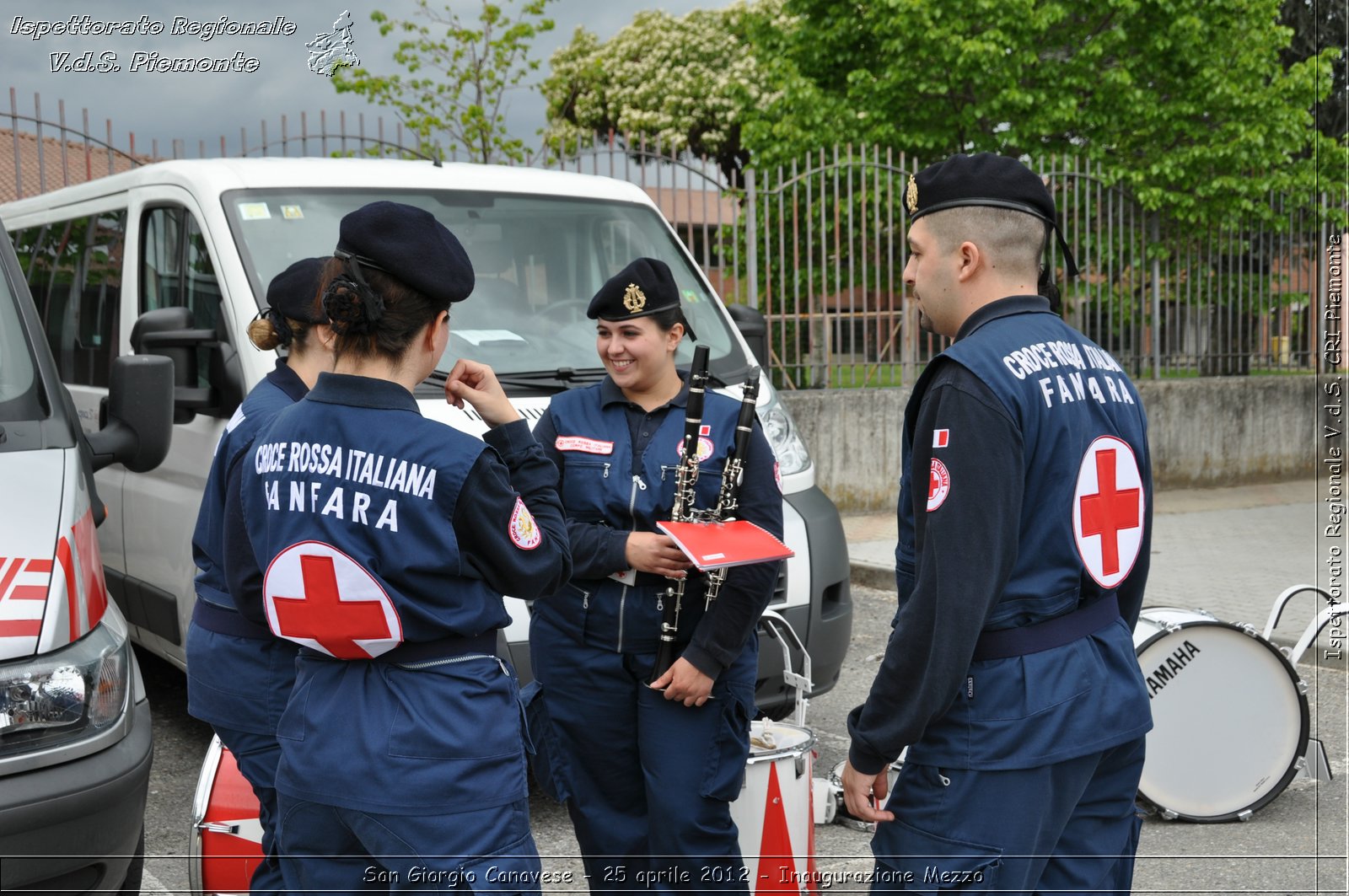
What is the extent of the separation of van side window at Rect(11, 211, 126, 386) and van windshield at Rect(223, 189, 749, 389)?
1.20 meters

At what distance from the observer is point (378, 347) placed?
2279mm

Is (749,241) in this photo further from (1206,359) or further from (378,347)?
(378,347)

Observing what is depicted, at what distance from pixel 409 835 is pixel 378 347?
0.87 meters

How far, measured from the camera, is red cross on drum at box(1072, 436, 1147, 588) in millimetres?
2322

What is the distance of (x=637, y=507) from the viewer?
11.1ft

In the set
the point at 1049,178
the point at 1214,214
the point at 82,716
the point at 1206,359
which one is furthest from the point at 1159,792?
the point at 1214,214

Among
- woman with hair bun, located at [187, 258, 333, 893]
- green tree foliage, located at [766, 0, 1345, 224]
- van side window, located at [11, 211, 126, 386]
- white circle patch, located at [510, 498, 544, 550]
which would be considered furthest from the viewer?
green tree foliage, located at [766, 0, 1345, 224]

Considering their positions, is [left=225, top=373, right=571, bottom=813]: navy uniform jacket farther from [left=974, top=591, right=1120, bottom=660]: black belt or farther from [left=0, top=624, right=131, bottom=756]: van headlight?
Result: [left=0, top=624, right=131, bottom=756]: van headlight

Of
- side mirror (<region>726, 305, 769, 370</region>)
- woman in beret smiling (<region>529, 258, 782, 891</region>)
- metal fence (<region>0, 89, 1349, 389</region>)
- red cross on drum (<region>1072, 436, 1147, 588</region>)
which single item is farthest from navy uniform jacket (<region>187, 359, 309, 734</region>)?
metal fence (<region>0, 89, 1349, 389</region>)

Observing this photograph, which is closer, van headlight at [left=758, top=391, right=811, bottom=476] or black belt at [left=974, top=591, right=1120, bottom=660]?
black belt at [left=974, top=591, right=1120, bottom=660]

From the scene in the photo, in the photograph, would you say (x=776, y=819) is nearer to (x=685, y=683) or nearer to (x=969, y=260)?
(x=685, y=683)

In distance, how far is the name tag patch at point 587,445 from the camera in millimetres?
3453

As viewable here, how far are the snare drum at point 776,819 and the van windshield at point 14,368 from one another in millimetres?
2484

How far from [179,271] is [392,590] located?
365 cm
